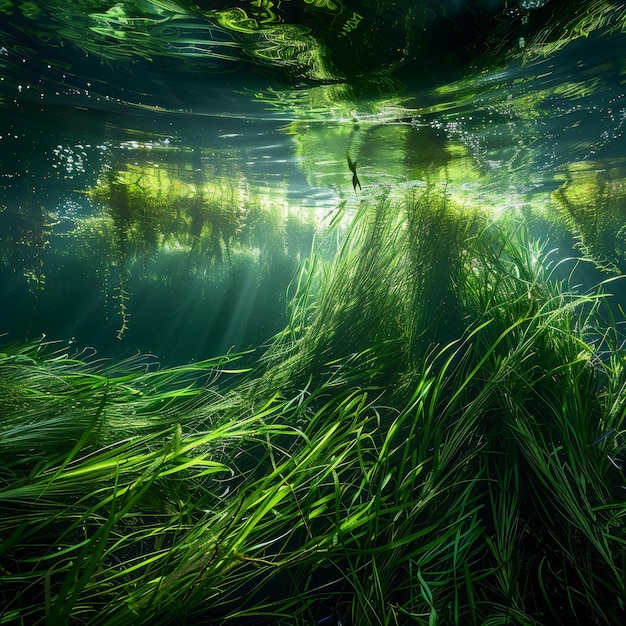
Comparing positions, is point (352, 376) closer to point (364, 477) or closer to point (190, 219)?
point (364, 477)

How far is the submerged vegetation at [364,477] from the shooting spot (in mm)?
1953

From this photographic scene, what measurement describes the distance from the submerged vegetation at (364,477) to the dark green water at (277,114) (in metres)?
2.10

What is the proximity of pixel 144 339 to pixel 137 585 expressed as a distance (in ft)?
53.1

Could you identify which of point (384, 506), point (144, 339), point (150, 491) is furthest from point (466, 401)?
point (144, 339)

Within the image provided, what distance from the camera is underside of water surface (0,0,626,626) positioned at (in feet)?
6.71

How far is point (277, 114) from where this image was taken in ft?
21.1

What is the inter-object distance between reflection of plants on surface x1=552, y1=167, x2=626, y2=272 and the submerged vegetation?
9.05 meters

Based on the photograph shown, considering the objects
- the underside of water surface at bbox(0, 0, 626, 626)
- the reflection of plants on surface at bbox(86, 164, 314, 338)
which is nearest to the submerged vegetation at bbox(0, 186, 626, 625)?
the underside of water surface at bbox(0, 0, 626, 626)

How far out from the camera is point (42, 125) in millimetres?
8438

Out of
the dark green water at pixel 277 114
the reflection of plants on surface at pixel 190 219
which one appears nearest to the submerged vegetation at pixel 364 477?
the dark green water at pixel 277 114

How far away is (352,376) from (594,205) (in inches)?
486

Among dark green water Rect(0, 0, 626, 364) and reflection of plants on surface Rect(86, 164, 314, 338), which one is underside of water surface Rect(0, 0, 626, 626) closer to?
dark green water Rect(0, 0, 626, 364)

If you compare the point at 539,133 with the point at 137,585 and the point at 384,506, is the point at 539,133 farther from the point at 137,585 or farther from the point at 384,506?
the point at 137,585

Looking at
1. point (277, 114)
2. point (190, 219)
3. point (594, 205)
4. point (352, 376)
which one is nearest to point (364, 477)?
point (352, 376)
